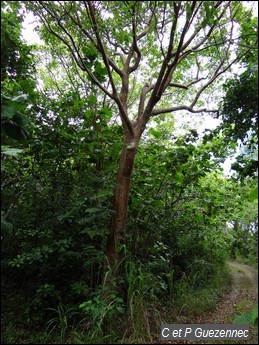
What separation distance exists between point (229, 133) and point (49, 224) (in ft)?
9.93

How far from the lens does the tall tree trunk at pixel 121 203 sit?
424cm

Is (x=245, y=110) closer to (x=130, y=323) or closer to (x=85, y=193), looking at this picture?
(x=85, y=193)

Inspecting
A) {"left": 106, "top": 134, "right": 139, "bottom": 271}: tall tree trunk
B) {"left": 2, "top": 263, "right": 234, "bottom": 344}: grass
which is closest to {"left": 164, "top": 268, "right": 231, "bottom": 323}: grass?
{"left": 2, "top": 263, "right": 234, "bottom": 344}: grass

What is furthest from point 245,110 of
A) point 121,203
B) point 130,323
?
point 130,323

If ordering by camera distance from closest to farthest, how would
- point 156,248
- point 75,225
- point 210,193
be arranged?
point 75,225, point 156,248, point 210,193

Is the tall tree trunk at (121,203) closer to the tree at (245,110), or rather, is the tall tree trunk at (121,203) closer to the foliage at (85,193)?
the foliage at (85,193)

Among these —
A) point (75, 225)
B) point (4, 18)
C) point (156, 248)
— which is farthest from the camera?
point (156, 248)

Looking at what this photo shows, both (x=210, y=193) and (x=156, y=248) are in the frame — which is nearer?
(x=156, y=248)

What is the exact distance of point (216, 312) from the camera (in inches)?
192

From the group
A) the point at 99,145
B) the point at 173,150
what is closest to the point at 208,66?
the point at 173,150

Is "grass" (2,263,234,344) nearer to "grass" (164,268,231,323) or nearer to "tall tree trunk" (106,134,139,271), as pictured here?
"grass" (164,268,231,323)

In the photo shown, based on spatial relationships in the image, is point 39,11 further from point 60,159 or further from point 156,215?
point 156,215

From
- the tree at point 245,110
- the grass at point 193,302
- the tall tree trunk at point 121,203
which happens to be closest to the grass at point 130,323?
the grass at point 193,302

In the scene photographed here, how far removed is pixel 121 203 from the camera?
174 inches
